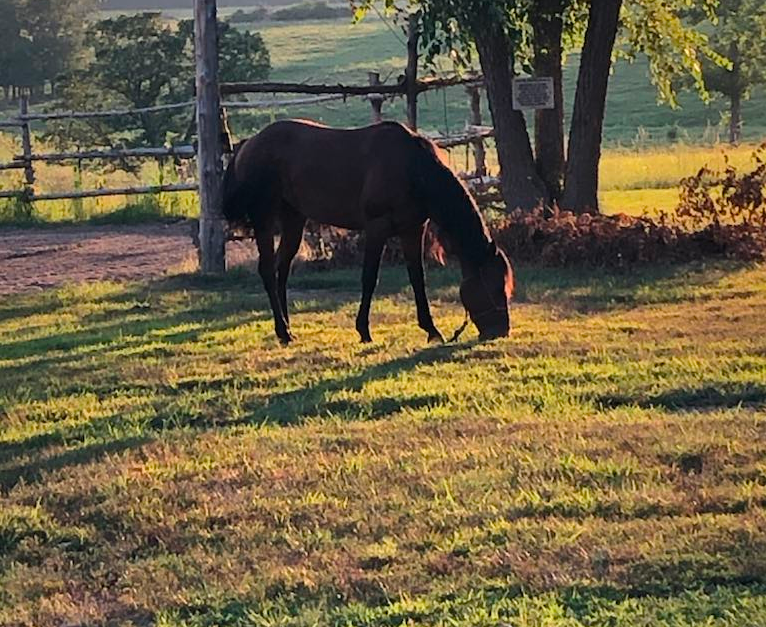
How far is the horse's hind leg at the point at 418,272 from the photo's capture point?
9.84m

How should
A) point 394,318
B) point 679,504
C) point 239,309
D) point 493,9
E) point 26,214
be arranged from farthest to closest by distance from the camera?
1. point 26,214
2. point 493,9
3. point 239,309
4. point 394,318
5. point 679,504

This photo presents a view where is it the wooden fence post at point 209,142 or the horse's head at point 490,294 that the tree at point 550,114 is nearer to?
the wooden fence post at point 209,142

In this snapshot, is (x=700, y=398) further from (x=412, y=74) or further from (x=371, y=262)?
(x=412, y=74)

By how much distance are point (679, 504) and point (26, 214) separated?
16.5m

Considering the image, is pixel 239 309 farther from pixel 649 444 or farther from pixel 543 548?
pixel 543 548

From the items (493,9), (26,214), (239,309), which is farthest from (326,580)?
(26,214)

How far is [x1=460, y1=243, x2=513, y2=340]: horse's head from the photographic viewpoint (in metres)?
9.52

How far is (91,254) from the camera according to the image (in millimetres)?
16156

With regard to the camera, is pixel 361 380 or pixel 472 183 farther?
pixel 472 183

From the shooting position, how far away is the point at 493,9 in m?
13.5

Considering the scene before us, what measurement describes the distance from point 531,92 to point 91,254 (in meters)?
5.56

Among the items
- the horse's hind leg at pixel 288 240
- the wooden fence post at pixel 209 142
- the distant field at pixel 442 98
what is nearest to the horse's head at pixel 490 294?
the horse's hind leg at pixel 288 240

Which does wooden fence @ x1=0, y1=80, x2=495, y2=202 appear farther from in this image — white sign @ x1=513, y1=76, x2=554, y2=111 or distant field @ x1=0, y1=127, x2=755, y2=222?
white sign @ x1=513, y1=76, x2=554, y2=111

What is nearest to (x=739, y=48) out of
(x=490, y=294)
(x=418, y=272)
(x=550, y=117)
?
(x=550, y=117)
